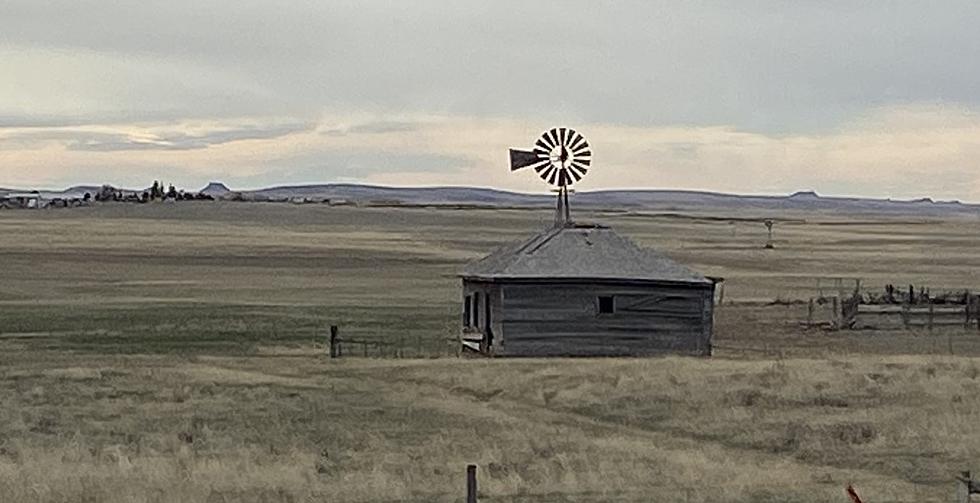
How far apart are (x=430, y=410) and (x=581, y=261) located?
13.6 metres

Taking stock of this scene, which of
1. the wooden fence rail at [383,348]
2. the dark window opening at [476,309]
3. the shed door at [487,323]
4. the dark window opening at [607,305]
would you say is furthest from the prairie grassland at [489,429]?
the dark window opening at [476,309]

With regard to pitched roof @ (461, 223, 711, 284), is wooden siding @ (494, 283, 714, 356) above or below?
below

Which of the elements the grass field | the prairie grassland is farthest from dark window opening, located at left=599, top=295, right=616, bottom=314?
the prairie grassland

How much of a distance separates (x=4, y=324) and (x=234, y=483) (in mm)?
32462

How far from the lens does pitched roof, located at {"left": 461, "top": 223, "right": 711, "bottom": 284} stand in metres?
42.6

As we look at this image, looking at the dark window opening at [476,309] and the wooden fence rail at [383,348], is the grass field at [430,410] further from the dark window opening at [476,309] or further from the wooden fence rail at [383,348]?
the dark window opening at [476,309]

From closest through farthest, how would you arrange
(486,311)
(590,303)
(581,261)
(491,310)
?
1. (590,303)
2. (581,261)
3. (491,310)
4. (486,311)

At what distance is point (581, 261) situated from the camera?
141 ft

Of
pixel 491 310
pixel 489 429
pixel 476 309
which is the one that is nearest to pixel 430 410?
pixel 489 429

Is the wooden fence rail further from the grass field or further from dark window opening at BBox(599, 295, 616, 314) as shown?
dark window opening at BBox(599, 295, 616, 314)

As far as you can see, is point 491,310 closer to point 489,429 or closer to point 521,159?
point 521,159

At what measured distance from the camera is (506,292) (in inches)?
1676

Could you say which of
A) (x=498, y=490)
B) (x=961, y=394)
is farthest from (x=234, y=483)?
(x=961, y=394)

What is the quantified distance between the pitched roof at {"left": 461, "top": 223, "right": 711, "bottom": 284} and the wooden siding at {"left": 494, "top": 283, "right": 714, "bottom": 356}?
0.99 ft
